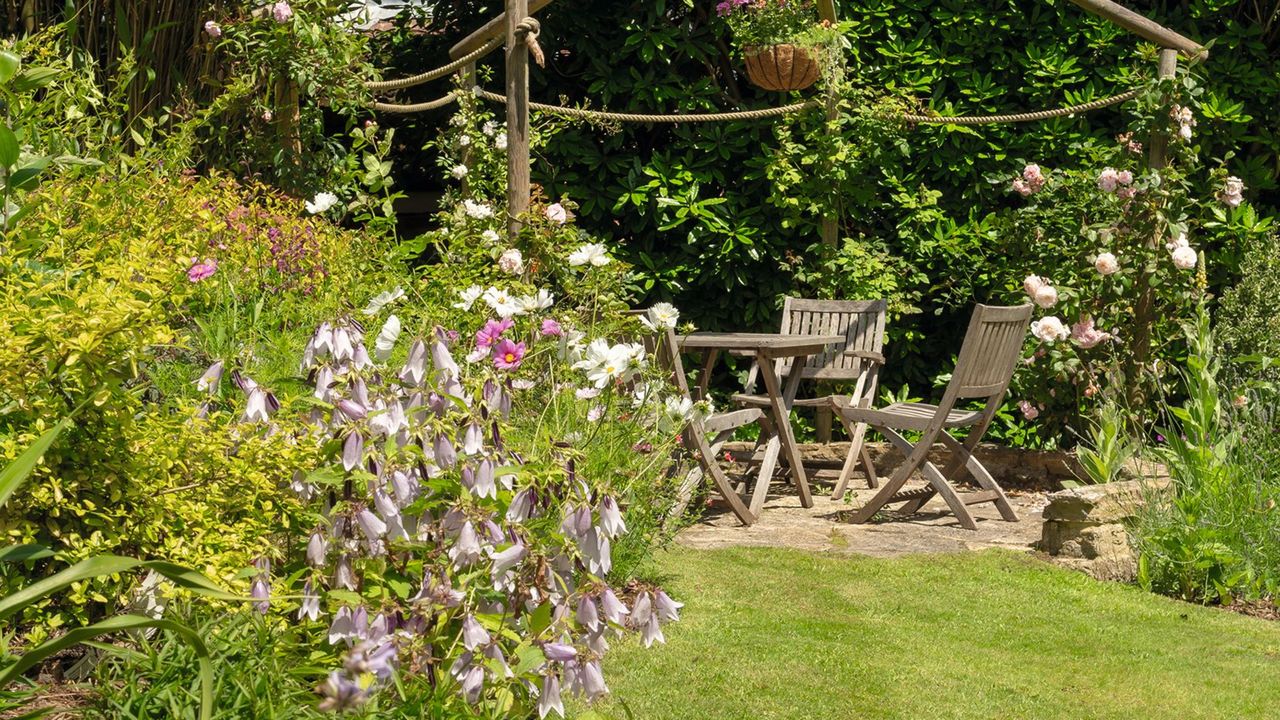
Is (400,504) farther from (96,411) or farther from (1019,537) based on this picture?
(1019,537)

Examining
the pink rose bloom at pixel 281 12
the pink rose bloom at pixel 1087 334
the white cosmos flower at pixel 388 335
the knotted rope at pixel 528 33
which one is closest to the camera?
the white cosmos flower at pixel 388 335

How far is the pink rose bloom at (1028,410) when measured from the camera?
257 inches

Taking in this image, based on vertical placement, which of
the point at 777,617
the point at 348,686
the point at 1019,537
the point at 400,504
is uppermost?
the point at 348,686

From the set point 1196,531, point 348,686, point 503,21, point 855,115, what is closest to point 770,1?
point 855,115

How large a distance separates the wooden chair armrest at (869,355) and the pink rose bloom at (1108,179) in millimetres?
1365

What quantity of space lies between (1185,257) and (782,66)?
2.14 metres

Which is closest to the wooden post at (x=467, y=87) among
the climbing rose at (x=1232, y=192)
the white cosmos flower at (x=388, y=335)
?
the climbing rose at (x=1232, y=192)

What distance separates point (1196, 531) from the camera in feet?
14.3

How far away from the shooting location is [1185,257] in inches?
238

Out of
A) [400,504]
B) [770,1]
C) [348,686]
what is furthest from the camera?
[770,1]

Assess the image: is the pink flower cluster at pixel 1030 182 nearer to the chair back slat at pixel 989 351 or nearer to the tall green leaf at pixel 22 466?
the chair back slat at pixel 989 351

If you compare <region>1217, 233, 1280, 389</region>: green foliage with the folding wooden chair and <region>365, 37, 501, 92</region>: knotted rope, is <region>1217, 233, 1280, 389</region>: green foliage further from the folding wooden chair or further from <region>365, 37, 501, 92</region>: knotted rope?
<region>365, 37, 501, 92</region>: knotted rope

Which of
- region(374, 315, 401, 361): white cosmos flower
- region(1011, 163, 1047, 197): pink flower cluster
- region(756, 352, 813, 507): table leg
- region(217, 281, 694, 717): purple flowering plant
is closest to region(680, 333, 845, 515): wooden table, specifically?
region(756, 352, 813, 507): table leg

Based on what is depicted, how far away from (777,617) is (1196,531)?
5.20ft
